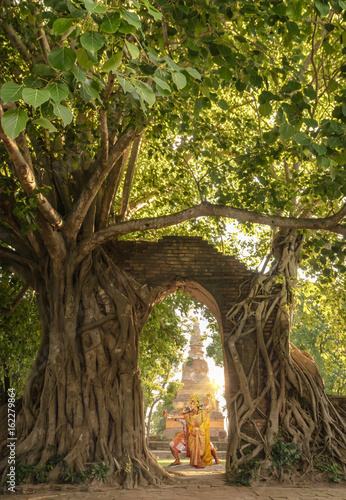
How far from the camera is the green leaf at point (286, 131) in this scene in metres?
3.44

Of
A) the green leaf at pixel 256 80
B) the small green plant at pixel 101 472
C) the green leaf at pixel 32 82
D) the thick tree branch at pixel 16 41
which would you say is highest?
the thick tree branch at pixel 16 41

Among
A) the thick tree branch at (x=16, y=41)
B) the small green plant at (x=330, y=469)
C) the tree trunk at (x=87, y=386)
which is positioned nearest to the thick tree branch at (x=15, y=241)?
the tree trunk at (x=87, y=386)

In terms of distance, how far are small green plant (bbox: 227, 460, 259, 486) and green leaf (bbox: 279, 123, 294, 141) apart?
4718 millimetres

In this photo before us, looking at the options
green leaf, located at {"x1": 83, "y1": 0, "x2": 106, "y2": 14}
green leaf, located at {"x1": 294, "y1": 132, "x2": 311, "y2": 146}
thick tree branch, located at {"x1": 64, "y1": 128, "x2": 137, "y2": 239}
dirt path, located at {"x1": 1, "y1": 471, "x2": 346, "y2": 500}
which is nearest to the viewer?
green leaf, located at {"x1": 83, "y1": 0, "x2": 106, "y2": 14}

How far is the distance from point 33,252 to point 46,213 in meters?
1.45

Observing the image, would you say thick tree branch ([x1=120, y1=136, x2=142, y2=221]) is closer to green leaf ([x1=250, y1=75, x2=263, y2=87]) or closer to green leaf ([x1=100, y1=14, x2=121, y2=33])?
green leaf ([x1=250, y1=75, x2=263, y2=87])

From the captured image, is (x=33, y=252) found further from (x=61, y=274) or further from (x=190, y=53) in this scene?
(x=190, y=53)

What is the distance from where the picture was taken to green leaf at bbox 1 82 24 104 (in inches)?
77.2

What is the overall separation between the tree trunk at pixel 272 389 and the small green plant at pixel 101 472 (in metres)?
1.96

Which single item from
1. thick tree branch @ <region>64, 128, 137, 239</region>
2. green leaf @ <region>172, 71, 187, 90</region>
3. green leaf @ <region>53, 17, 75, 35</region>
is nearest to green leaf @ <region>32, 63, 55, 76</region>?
green leaf @ <region>53, 17, 75, 35</region>

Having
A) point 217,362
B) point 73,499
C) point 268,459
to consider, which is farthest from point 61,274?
point 217,362

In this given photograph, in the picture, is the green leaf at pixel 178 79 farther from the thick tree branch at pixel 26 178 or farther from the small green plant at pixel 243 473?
the small green plant at pixel 243 473

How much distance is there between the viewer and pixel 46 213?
17.5ft

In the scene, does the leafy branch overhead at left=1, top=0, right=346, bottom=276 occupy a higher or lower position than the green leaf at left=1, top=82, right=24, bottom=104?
higher
